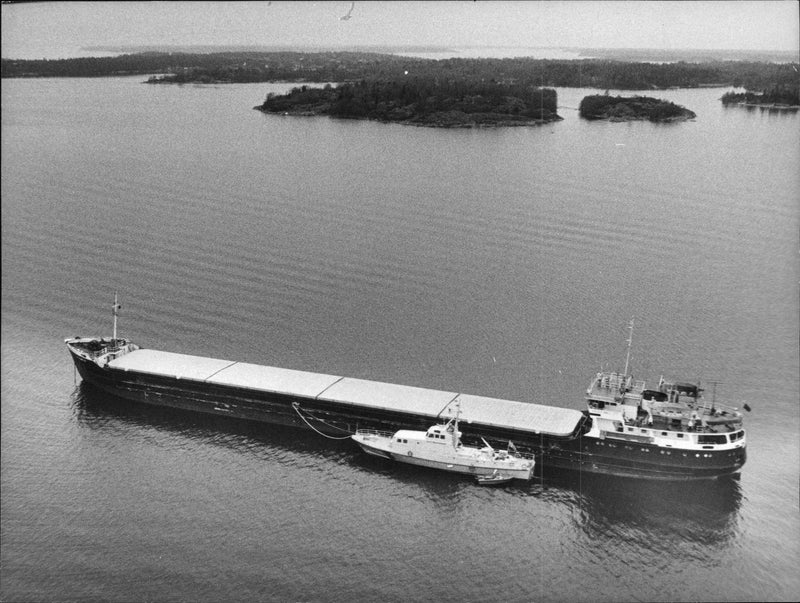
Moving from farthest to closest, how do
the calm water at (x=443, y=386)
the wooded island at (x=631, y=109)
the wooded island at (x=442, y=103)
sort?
the wooded island at (x=442, y=103)
the wooded island at (x=631, y=109)
the calm water at (x=443, y=386)

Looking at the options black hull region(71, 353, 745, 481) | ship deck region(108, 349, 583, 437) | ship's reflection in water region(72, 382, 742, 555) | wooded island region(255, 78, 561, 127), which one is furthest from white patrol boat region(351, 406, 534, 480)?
wooded island region(255, 78, 561, 127)

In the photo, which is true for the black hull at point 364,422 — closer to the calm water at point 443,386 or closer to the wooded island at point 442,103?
the calm water at point 443,386

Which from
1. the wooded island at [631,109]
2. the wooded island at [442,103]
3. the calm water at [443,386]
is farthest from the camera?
the wooded island at [442,103]

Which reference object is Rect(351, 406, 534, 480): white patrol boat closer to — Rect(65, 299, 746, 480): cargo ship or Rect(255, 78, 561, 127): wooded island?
Rect(65, 299, 746, 480): cargo ship

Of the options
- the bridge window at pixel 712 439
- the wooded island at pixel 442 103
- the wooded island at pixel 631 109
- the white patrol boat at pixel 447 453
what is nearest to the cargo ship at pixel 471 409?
the bridge window at pixel 712 439

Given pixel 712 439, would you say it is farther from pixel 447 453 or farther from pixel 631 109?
pixel 631 109

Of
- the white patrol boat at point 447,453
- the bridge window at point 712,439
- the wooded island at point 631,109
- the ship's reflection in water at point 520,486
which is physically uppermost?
the wooded island at point 631,109

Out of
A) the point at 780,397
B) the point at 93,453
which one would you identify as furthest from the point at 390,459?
the point at 780,397

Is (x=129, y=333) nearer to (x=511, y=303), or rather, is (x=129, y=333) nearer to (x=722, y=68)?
(x=511, y=303)
